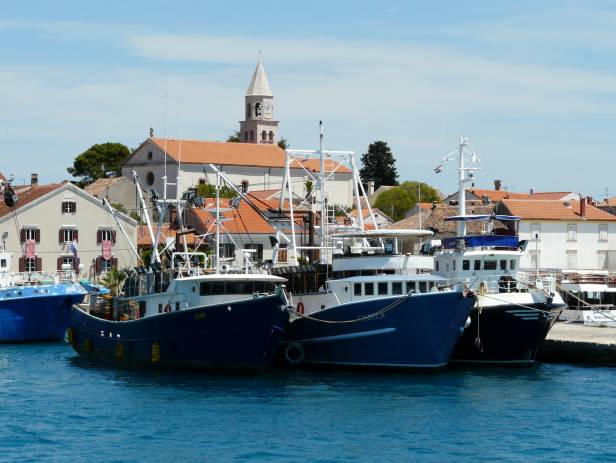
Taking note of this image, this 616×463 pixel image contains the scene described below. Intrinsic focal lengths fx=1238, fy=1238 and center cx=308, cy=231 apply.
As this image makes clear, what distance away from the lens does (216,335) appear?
1684 inches

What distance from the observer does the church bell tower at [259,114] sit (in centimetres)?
17473

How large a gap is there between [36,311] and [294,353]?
766 inches

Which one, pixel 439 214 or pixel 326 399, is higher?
pixel 439 214

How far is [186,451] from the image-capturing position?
3119 cm

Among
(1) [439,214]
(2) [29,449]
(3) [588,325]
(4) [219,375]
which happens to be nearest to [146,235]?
(1) [439,214]

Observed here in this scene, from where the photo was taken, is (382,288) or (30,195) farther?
(30,195)

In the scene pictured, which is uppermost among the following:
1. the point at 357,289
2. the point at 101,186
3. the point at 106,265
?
the point at 101,186

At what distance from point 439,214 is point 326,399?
45547 millimetres

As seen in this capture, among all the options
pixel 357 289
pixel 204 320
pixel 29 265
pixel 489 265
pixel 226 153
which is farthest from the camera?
pixel 226 153

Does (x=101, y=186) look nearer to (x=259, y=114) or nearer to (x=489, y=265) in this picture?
(x=259, y=114)

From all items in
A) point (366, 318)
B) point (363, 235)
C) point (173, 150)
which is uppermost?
point (173, 150)

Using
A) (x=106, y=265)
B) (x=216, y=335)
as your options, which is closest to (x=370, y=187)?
(x=106, y=265)

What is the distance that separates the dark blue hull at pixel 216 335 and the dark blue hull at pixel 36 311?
15.7 meters

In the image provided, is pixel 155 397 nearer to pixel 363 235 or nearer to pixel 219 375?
pixel 219 375
